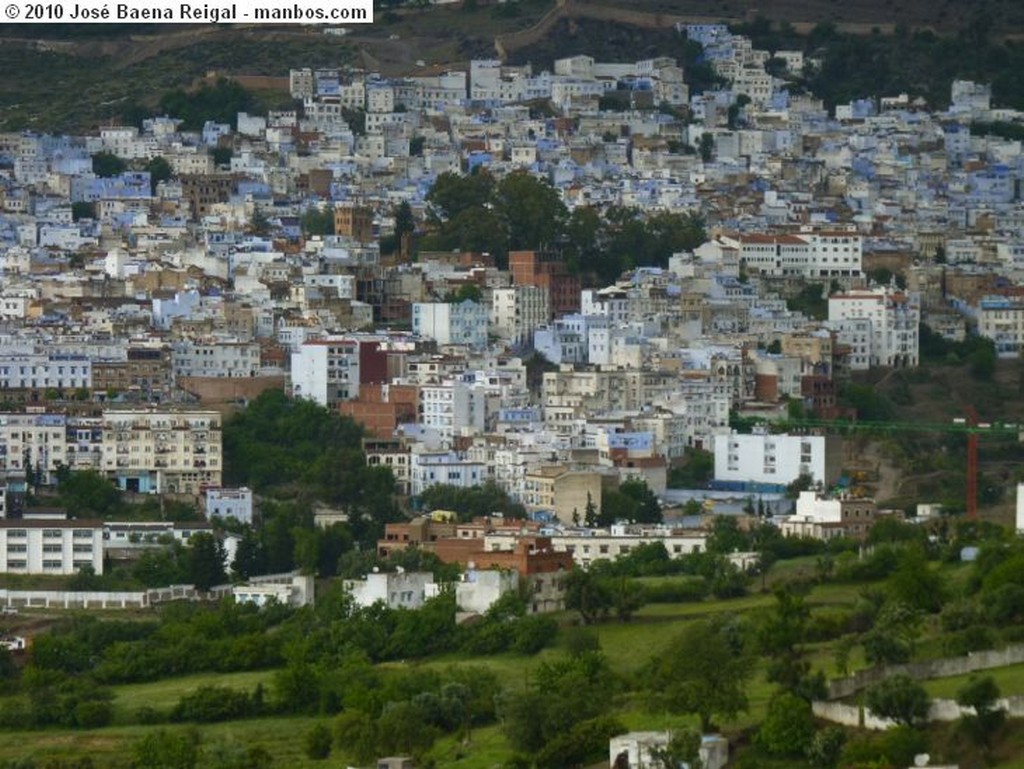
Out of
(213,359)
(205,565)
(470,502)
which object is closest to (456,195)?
(213,359)

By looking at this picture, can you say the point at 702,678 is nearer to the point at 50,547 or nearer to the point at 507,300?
the point at 50,547

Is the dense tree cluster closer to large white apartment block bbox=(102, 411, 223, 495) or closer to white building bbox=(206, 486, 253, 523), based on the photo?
large white apartment block bbox=(102, 411, 223, 495)

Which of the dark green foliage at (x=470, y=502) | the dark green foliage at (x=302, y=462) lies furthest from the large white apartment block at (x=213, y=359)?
the dark green foliage at (x=470, y=502)

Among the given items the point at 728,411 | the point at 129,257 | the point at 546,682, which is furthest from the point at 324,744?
the point at 129,257

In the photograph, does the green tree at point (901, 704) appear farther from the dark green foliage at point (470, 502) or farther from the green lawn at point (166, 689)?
the dark green foliage at point (470, 502)

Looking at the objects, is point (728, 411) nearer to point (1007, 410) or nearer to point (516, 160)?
point (1007, 410)

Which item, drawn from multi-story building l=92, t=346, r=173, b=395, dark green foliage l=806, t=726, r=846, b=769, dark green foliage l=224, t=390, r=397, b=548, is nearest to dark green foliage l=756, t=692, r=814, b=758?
dark green foliage l=806, t=726, r=846, b=769

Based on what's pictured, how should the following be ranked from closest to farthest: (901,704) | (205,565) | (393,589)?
1. (901,704)
2. (393,589)
3. (205,565)

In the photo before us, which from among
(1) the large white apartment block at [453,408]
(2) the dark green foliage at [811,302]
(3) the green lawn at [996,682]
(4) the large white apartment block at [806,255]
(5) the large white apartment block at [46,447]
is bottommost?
(3) the green lawn at [996,682]
